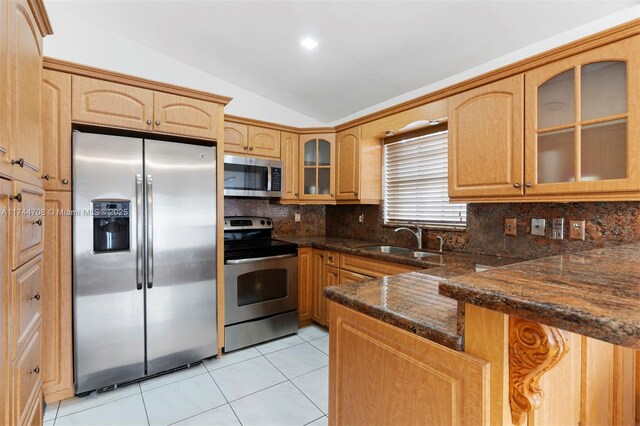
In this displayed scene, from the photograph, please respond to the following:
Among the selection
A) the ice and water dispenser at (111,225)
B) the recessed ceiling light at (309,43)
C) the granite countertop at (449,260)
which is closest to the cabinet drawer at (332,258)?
the granite countertop at (449,260)

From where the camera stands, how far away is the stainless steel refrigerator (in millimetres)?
1935

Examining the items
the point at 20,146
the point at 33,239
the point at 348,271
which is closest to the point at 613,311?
the point at 20,146

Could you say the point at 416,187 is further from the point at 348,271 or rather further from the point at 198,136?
the point at 198,136

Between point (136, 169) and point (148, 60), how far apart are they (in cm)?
147

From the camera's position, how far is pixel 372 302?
3.14 ft

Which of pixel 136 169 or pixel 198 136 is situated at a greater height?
pixel 198 136

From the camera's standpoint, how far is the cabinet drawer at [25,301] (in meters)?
1.06

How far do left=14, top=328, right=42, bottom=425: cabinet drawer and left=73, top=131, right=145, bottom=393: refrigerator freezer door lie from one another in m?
0.59

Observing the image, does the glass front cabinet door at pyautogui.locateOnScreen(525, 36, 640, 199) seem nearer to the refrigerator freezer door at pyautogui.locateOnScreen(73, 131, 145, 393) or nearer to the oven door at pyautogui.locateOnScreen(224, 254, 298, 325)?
the oven door at pyautogui.locateOnScreen(224, 254, 298, 325)

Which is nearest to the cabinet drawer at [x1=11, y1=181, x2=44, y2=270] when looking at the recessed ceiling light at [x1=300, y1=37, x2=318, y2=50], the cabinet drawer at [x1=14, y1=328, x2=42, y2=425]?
the cabinet drawer at [x1=14, y1=328, x2=42, y2=425]

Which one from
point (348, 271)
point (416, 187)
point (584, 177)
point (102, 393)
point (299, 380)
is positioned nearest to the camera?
point (584, 177)

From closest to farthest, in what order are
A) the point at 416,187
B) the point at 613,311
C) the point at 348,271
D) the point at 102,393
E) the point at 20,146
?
1. the point at 613,311
2. the point at 20,146
3. the point at 102,393
4. the point at 348,271
5. the point at 416,187

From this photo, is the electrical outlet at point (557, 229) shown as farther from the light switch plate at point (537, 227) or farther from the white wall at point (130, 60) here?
the white wall at point (130, 60)

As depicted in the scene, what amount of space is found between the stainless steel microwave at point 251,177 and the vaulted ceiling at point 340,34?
0.88 m
